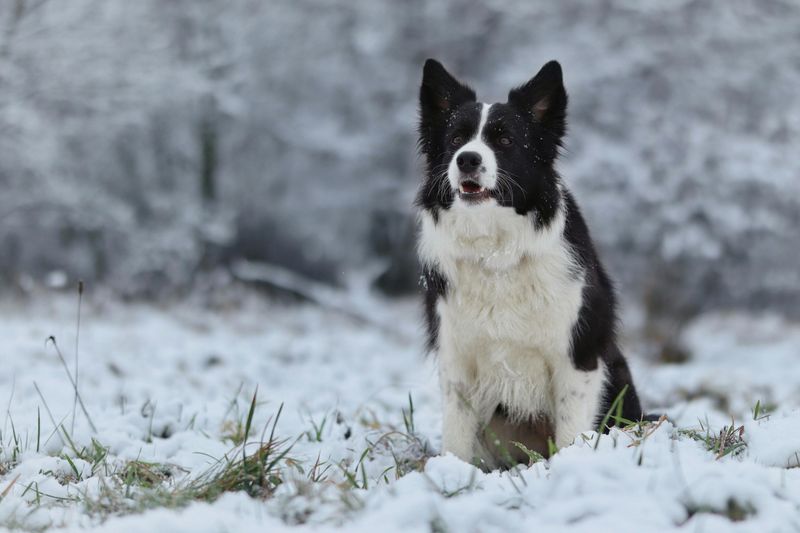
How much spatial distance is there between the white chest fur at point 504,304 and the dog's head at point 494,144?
0.08 metres

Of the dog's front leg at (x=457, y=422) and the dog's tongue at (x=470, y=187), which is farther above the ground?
the dog's tongue at (x=470, y=187)

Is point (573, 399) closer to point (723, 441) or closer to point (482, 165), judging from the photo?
point (723, 441)

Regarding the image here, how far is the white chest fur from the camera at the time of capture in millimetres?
3766

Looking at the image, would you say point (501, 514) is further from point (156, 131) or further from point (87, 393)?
point (156, 131)

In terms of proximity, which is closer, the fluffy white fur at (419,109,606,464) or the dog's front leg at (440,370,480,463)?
the fluffy white fur at (419,109,606,464)

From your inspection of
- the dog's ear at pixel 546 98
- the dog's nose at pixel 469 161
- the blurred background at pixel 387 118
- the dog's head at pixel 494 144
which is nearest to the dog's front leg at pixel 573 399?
the dog's head at pixel 494 144

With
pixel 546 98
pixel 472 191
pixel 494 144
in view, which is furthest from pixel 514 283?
pixel 546 98

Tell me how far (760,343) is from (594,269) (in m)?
11.9

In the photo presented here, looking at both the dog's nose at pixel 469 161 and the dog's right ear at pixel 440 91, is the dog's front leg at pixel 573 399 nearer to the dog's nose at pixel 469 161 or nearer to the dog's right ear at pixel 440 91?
the dog's nose at pixel 469 161

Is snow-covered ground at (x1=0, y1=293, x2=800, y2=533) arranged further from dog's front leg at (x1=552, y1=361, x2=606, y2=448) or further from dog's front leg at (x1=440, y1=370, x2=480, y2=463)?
dog's front leg at (x1=552, y1=361, x2=606, y2=448)

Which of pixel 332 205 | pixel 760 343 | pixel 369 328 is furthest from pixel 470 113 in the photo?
pixel 332 205

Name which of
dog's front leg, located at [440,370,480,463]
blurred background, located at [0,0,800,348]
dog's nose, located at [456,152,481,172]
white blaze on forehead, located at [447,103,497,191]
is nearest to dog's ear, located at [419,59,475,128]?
white blaze on forehead, located at [447,103,497,191]

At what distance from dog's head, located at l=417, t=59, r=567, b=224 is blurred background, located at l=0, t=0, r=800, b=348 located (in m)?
7.36

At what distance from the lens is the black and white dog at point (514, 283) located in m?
3.79
